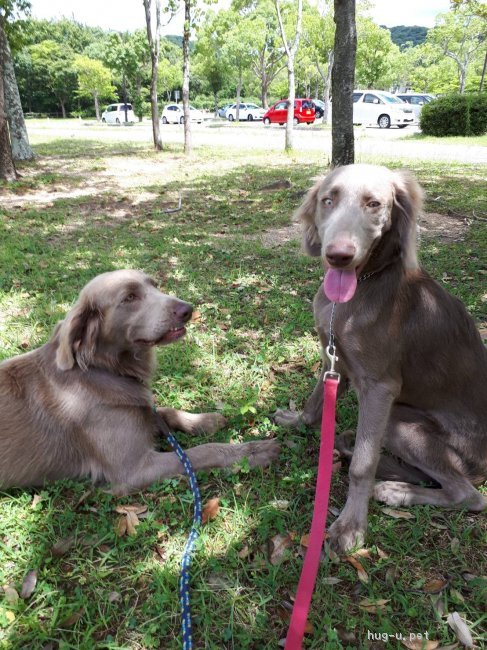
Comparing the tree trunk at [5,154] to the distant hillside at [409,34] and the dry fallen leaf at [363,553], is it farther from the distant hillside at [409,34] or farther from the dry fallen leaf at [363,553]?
the distant hillside at [409,34]

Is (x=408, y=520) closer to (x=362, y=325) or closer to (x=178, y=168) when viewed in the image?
(x=362, y=325)

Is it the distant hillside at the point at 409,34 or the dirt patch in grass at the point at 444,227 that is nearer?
the dirt patch in grass at the point at 444,227

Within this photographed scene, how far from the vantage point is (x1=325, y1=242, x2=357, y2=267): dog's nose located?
1.96m

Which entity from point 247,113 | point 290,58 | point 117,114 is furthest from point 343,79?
point 117,114

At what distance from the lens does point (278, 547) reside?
233 centimetres

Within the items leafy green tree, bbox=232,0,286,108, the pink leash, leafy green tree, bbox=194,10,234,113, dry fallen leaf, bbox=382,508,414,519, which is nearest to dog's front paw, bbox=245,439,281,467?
dry fallen leaf, bbox=382,508,414,519

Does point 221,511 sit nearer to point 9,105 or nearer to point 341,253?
point 341,253

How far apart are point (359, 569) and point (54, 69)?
61.6 m

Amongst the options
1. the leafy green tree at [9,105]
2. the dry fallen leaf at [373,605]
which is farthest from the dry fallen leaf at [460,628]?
the leafy green tree at [9,105]

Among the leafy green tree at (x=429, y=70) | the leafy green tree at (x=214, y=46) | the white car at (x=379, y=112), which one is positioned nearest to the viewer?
the white car at (x=379, y=112)

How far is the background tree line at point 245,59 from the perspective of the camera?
37.8 meters

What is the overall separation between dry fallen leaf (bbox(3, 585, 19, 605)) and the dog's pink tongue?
208 cm

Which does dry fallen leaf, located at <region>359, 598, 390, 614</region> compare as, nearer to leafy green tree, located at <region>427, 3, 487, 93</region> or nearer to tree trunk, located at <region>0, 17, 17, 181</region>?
tree trunk, located at <region>0, 17, 17, 181</region>

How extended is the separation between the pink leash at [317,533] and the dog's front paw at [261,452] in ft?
3.03
